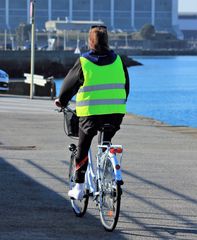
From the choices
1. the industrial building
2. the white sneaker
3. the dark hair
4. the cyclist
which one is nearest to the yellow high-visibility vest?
the cyclist

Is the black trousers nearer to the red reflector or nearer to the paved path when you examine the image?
the red reflector

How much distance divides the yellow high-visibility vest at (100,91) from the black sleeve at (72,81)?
0.12 ft

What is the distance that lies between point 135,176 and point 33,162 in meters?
1.60

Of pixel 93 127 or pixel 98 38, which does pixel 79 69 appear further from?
pixel 93 127

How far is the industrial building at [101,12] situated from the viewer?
17138 centimetres

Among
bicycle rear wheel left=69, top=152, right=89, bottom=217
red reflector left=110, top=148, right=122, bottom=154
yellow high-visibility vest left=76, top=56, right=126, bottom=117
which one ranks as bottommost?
bicycle rear wheel left=69, top=152, right=89, bottom=217

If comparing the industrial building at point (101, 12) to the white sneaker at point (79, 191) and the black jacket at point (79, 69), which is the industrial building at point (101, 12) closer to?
the white sneaker at point (79, 191)

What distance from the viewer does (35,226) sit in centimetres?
727

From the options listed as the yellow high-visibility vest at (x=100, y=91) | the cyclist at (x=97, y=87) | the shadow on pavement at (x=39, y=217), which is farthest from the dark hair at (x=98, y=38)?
the shadow on pavement at (x=39, y=217)

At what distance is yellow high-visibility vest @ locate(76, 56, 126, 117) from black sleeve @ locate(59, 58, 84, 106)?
0.12 ft

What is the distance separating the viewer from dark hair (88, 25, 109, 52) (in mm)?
7152

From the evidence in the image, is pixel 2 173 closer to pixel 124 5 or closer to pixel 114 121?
pixel 114 121

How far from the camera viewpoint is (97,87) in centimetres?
729

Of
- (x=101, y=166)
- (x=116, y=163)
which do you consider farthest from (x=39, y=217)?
(x=116, y=163)
